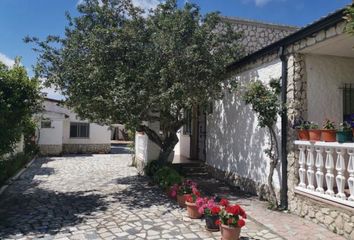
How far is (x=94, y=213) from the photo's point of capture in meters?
8.30

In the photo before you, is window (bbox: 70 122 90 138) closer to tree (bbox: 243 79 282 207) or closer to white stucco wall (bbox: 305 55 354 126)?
tree (bbox: 243 79 282 207)

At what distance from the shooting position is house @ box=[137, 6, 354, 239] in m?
6.67

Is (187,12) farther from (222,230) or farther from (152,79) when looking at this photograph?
(222,230)

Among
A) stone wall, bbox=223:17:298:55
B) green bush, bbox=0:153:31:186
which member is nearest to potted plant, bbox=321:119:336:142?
stone wall, bbox=223:17:298:55

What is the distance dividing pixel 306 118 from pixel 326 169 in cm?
143

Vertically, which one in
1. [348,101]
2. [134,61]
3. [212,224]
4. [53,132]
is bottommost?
[212,224]

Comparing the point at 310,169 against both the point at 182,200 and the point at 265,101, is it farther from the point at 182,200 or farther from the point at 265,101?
the point at 182,200

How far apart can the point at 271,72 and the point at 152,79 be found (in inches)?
138

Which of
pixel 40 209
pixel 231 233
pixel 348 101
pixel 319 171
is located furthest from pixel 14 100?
pixel 348 101

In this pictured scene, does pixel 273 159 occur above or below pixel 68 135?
below

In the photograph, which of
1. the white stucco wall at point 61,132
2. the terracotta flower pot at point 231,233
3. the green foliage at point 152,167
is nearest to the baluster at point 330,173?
the terracotta flower pot at point 231,233

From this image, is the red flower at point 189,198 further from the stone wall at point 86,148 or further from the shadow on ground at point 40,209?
the stone wall at point 86,148

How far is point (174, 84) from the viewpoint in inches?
364

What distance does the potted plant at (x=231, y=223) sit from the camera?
600cm
